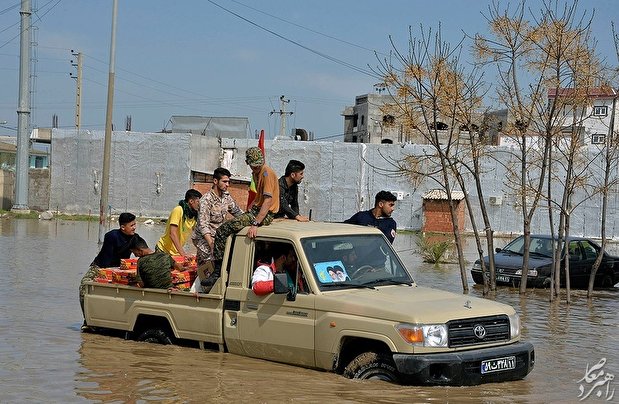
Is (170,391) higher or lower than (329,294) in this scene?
lower

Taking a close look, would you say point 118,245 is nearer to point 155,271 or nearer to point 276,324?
point 155,271

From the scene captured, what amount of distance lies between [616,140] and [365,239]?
36.5 feet

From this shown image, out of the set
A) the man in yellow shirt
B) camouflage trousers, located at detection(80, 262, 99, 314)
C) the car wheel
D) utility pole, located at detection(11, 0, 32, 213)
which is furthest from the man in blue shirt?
utility pole, located at detection(11, 0, 32, 213)

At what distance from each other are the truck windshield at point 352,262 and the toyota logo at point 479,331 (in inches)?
47.6

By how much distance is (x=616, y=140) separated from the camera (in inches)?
755

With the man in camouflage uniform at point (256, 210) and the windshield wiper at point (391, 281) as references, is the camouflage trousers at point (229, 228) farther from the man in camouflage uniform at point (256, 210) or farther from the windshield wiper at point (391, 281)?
the windshield wiper at point (391, 281)

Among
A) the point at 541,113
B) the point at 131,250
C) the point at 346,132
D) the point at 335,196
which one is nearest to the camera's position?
the point at 131,250

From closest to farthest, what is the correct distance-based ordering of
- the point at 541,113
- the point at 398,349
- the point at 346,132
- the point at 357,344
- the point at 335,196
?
the point at 398,349
the point at 357,344
the point at 541,113
the point at 335,196
the point at 346,132

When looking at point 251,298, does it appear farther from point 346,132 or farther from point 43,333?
point 346,132

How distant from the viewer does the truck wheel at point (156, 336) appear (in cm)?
1033

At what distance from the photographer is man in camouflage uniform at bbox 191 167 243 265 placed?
10.7m

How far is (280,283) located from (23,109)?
42.4 metres

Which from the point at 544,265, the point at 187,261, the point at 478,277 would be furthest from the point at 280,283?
the point at 544,265

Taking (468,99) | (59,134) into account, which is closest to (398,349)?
(468,99)
